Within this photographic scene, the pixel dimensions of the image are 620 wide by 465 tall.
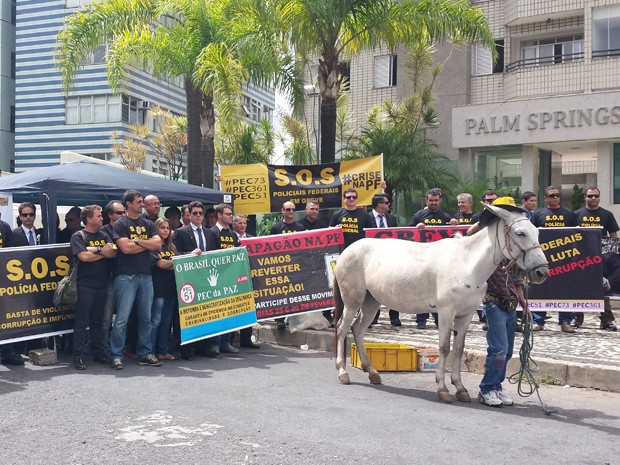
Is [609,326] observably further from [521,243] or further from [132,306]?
[132,306]

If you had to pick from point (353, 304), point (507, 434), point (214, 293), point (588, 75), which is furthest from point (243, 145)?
point (507, 434)

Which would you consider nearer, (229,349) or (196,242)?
(196,242)

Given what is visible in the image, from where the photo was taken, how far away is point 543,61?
25.6m

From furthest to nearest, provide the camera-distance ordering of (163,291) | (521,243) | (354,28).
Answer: (354,28) < (163,291) < (521,243)

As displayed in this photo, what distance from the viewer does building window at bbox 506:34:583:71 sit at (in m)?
24.9

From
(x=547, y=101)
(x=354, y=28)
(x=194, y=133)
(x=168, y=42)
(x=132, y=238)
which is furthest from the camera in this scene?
(x=547, y=101)

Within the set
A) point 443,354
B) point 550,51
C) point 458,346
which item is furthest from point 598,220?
point 550,51

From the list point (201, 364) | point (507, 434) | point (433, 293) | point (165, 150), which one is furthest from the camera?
point (165, 150)

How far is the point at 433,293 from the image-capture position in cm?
782

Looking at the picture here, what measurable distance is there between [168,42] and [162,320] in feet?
38.7

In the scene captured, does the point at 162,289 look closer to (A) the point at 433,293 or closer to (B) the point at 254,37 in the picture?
(A) the point at 433,293

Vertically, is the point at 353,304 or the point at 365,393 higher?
the point at 353,304

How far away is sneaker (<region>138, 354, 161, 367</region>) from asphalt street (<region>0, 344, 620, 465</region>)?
41 centimetres

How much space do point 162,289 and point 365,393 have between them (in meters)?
3.39
